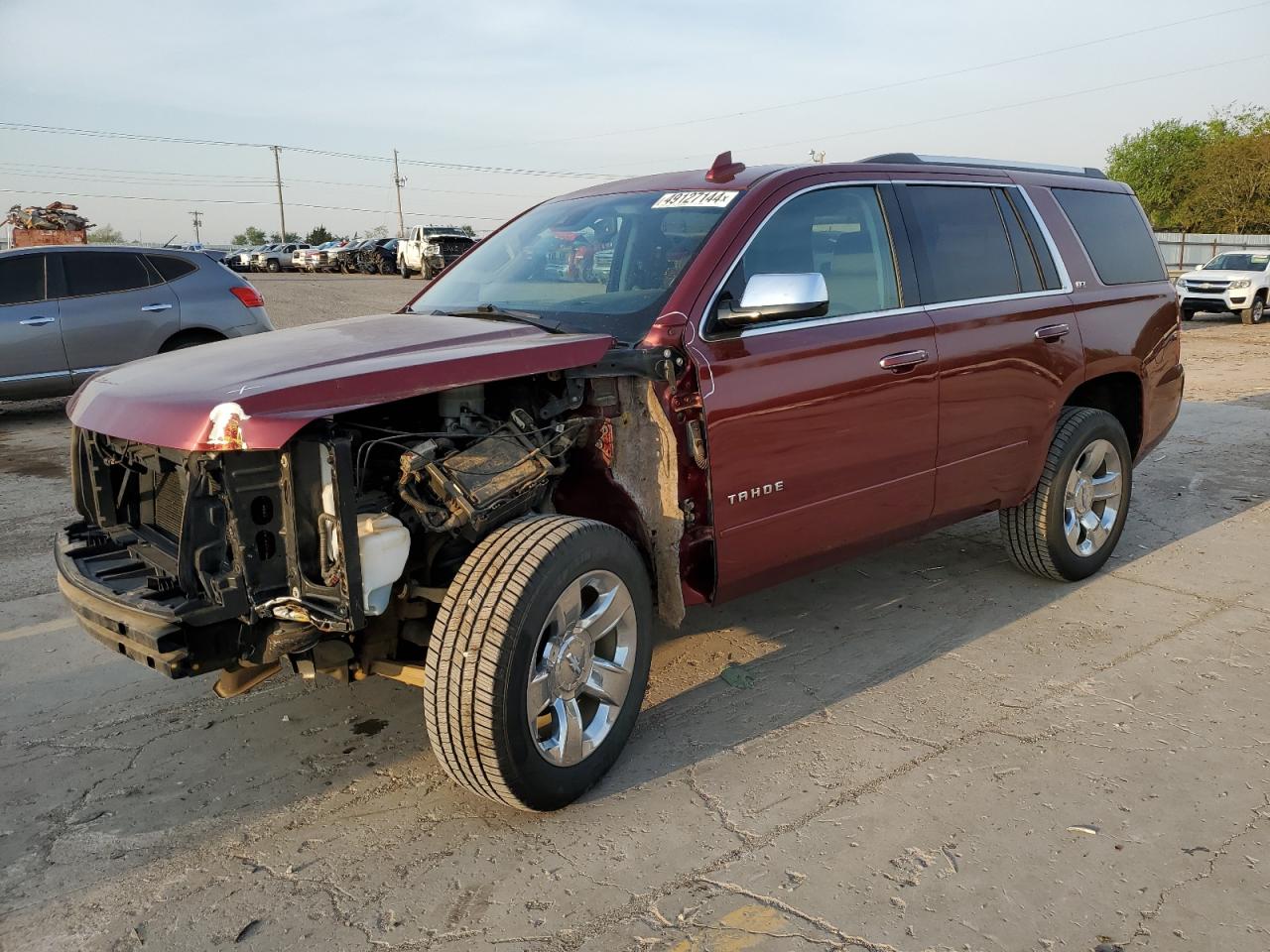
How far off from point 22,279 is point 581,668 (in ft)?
27.1

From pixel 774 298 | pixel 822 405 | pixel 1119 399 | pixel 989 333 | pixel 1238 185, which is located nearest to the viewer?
pixel 774 298

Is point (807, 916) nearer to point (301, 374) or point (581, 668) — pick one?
point (581, 668)

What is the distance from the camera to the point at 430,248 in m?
34.8

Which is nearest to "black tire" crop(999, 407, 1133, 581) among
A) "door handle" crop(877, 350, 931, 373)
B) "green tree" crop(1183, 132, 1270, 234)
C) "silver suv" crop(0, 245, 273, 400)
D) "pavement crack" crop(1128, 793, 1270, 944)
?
"door handle" crop(877, 350, 931, 373)

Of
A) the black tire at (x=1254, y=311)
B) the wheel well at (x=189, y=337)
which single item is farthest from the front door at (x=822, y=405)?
the black tire at (x=1254, y=311)

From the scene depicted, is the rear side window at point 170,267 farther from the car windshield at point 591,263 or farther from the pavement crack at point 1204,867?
the pavement crack at point 1204,867

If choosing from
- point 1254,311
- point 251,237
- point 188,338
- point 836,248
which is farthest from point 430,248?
point 251,237

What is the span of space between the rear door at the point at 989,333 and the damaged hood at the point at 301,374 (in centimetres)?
175

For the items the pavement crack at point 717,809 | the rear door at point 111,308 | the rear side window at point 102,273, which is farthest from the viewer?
the rear side window at point 102,273

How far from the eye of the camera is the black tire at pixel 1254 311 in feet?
72.1

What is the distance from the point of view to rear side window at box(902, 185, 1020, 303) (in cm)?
428

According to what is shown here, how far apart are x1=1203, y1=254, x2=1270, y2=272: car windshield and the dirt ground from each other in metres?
21.3

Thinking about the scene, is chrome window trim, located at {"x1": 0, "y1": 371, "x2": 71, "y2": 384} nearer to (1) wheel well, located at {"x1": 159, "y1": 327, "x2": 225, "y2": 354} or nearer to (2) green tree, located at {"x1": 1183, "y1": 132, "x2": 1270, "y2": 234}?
(1) wheel well, located at {"x1": 159, "y1": 327, "x2": 225, "y2": 354}

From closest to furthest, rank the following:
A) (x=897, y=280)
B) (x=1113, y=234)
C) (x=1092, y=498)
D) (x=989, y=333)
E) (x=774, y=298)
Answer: (x=774, y=298), (x=897, y=280), (x=989, y=333), (x=1092, y=498), (x=1113, y=234)
